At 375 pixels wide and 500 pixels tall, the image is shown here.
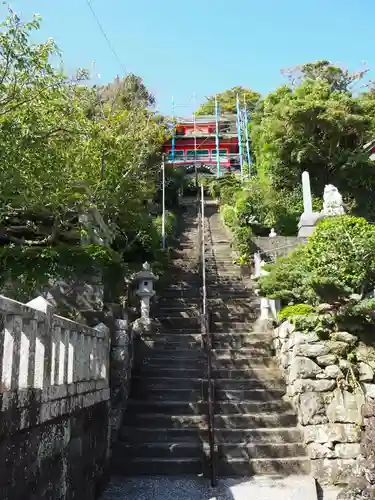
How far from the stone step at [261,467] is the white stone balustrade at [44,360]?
7.31 ft

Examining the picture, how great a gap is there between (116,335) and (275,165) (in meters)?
16.6

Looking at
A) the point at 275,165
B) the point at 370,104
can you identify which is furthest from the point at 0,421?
the point at 370,104

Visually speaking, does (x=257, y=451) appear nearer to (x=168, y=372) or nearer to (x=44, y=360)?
(x=168, y=372)

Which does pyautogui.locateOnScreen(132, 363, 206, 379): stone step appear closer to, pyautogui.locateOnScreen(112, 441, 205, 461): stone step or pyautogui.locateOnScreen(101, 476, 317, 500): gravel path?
pyautogui.locateOnScreen(112, 441, 205, 461): stone step

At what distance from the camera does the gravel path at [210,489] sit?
19.7 ft

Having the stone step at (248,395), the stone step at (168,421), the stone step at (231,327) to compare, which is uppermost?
the stone step at (231,327)

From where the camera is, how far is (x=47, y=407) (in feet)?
13.5

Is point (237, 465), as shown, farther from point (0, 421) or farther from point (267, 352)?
point (0, 421)

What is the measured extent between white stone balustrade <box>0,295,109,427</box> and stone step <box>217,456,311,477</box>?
2.23 m

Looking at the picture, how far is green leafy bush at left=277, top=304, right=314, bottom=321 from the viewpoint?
28.9ft

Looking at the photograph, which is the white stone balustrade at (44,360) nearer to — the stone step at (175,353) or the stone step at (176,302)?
the stone step at (175,353)

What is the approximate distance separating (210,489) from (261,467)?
0.95 m

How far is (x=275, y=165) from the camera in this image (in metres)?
22.5

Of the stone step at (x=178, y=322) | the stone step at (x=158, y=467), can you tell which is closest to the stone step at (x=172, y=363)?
the stone step at (x=178, y=322)
